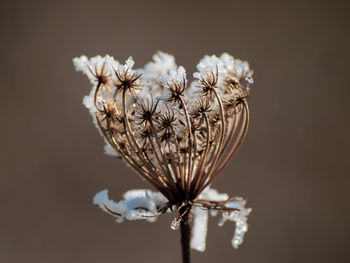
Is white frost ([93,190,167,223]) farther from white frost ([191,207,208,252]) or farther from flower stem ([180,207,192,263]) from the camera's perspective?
white frost ([191,207,208,252])

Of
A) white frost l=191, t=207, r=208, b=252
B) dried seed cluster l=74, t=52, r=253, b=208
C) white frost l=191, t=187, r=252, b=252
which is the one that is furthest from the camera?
white frost l=191, t=207, r=208, b=252

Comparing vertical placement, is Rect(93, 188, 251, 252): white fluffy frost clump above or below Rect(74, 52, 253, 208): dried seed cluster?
below

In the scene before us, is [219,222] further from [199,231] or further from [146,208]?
[146,208]

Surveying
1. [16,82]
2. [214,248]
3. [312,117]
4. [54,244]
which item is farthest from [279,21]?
[54,244]

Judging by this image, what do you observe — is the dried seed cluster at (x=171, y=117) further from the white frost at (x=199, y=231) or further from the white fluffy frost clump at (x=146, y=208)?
the white frost at (x=199, y=231)

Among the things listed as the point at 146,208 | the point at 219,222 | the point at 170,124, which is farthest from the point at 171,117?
the point at 219,222

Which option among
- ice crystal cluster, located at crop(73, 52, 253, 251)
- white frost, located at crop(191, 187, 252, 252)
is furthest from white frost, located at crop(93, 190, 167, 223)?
white frost, located at crop(191, 187, 252, 252)
